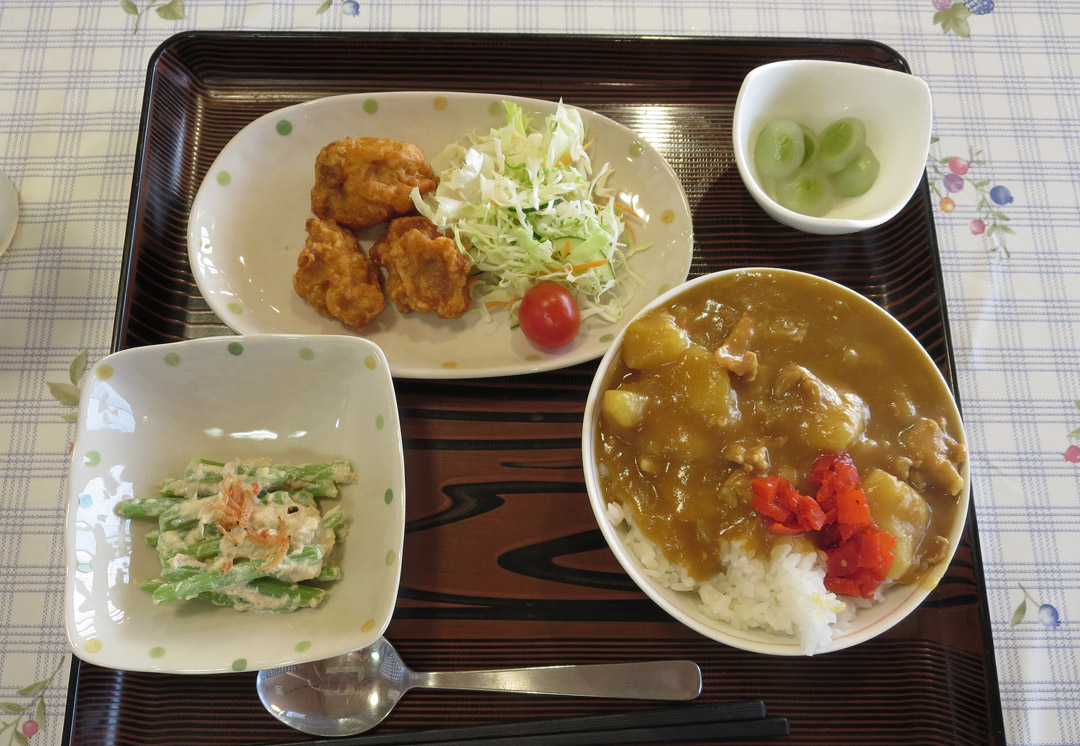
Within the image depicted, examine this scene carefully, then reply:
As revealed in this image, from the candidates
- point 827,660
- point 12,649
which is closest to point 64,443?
point 12,649

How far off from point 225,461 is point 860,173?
8.33 ft

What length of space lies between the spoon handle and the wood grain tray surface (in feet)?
0.17

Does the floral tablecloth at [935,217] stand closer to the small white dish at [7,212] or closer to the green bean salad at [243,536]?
the small white dish at [7,212]

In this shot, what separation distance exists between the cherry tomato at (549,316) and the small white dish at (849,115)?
78cm

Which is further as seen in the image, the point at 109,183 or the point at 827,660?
the point at 109,183

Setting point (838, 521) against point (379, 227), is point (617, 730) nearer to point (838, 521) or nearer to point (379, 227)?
point (838, 521)

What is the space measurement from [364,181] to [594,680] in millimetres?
1899

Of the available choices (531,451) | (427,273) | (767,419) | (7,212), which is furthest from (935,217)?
Result: (7,212)

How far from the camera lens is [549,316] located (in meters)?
2.38

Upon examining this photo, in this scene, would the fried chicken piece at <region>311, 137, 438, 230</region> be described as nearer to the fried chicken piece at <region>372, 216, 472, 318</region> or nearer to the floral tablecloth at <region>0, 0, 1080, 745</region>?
the fried chicken piece at <region>372, 216, 472, 318</region>

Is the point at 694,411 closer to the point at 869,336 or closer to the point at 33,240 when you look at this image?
the point at 869,336

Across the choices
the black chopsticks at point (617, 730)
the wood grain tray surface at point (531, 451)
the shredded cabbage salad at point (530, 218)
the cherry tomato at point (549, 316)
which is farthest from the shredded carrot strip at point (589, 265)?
the black chopsticks at point (617, 730)

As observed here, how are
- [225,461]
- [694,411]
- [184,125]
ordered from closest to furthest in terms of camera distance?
[694,411]
[225,461]
[184,125]

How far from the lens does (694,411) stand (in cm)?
205
